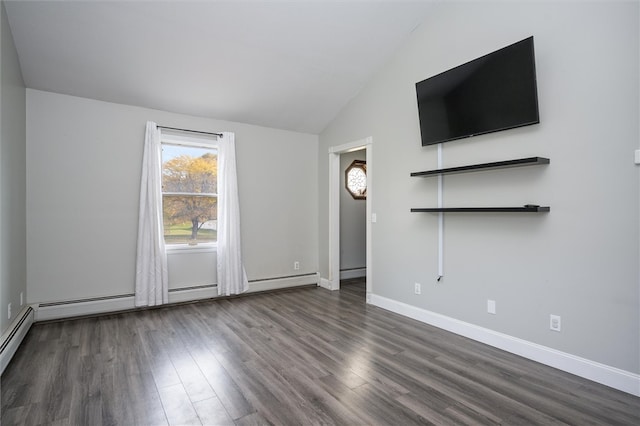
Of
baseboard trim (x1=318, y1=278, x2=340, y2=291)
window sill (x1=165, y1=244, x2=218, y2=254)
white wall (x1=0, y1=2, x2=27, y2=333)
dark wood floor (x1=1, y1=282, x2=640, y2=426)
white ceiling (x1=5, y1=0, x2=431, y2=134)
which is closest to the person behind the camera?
dark wood floor (x1=1, y1=282, x2=640, y2=426)

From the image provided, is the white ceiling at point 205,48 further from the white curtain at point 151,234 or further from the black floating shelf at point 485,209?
the black floating shelf at point 485,209

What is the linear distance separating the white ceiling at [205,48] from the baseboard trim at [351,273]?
3.21 m

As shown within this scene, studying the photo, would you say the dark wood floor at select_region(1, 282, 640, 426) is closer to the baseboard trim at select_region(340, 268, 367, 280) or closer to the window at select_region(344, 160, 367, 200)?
the baseboard trim at select_region(340, 268, 367, 280)

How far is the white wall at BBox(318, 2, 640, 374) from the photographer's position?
226 centimetres

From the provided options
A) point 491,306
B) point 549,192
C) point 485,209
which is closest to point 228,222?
point 485,209

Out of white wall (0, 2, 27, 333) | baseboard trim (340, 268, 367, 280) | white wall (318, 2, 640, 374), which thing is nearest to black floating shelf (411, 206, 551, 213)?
white wall (318, 2, 640, 374)

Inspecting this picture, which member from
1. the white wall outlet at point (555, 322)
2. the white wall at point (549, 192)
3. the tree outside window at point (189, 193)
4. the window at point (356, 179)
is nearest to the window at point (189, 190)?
the tree outside window at point (189, 193)

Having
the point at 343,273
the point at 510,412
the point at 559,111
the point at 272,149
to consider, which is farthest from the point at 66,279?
the point at 559,111

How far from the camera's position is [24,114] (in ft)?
11.4

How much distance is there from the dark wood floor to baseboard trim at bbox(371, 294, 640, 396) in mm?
80

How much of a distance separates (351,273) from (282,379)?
3.84 m

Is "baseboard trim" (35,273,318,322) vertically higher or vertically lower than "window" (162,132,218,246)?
lower

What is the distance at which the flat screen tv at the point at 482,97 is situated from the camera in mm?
2607

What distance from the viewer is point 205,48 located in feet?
11.4
